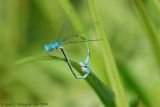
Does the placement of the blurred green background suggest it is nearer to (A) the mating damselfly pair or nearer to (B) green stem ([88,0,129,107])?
(A) the mating damselfly pair

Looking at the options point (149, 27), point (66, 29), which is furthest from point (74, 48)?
point (149, 27)

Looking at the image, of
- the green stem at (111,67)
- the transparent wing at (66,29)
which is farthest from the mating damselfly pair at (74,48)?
the green stem at (111,67)

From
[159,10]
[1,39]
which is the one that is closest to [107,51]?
[159,10]

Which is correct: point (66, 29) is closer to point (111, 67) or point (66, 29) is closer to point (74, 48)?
point (74, 48)

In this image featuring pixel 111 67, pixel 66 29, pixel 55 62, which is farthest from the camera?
pixel 55 62

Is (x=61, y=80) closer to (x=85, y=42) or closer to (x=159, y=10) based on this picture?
(x=85, y=42)
